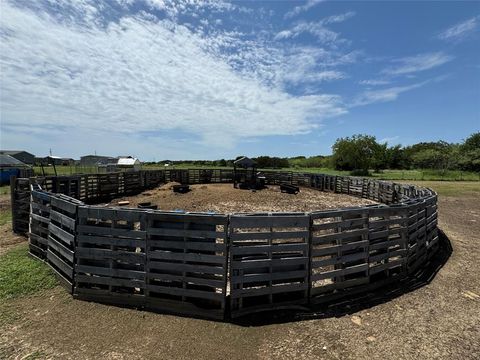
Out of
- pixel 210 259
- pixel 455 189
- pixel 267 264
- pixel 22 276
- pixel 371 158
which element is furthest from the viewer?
pixel 371 158

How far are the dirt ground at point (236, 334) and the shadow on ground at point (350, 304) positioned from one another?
0.10 metres

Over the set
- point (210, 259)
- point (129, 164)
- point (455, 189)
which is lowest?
point (455, 189)

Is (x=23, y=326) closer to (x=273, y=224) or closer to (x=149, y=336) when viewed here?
(x=149, y=336)

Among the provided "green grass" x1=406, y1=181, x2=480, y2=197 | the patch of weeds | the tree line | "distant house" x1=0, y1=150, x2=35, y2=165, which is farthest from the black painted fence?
"distant house" x1=0, y1=150, x2=35, y2=165

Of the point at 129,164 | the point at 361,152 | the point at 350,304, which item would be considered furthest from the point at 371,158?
the point at 350,304

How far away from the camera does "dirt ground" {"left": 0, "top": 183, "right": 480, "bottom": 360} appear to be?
12.0 ft

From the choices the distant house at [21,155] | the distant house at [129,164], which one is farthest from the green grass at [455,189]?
the distant house at [21,155]

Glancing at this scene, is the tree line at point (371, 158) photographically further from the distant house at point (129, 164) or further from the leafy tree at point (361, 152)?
the distant house at point (129, 164)

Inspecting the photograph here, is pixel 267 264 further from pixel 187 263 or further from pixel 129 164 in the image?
pixel 129 164

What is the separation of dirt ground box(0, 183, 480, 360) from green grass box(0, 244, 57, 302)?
0.33 metres

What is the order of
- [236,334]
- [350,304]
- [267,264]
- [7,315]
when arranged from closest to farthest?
[236,334]
[7,315]
[267,264]
[350,304]

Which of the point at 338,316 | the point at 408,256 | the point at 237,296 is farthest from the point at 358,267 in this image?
the point at 237,296

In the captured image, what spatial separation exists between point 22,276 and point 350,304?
634cm

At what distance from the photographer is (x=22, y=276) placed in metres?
5.69
